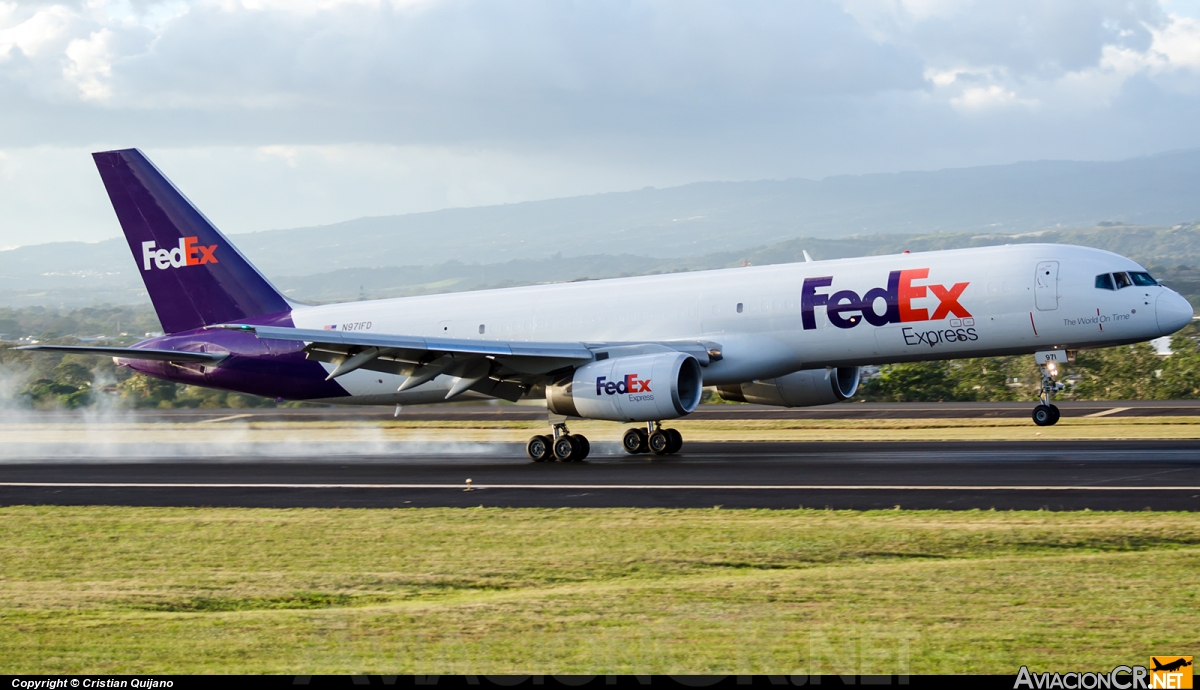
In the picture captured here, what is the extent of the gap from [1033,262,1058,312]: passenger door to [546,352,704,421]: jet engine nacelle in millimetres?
7461

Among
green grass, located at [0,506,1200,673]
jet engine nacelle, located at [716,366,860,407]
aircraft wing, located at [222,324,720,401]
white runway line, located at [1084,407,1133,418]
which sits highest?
aircraft wing, located at [222,324,720,401]

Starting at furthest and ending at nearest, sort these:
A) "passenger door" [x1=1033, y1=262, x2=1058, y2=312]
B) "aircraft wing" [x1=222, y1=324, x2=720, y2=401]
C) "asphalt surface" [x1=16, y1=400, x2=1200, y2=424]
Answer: "asphalt surface" [x1=16, y1=400, x2=1200, y2=424] < "aircraft wing" [x1=222, y1=324, x2=720, y2=401] < "passenger door" [x1=1033, y1=262, x2=1058, y2=312]

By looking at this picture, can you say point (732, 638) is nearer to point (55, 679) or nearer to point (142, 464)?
point (55, 679)

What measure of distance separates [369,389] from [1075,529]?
20659mm

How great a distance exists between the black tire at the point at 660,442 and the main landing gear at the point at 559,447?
1.57 metres

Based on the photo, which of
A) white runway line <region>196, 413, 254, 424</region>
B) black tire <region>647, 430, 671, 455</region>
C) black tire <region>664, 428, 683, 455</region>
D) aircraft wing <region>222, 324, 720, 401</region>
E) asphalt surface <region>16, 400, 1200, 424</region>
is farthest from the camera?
white runway line <region>196, 413, 254, 424</region>

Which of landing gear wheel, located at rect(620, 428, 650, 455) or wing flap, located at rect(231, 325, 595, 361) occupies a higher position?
wing flap, located at rect(231, 325, 595, 361)

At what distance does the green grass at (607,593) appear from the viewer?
9.06 metres

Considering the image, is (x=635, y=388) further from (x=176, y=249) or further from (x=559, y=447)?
(x=176, y=249)

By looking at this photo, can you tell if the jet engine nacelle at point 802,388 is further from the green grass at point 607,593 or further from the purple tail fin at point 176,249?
the purple tail fin at point 176,249

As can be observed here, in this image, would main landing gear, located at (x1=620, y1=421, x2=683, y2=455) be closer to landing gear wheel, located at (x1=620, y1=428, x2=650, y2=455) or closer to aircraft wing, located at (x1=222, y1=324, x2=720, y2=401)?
landing gear wheel, located at (x1=620, y1=428, x2=650, y2=455)

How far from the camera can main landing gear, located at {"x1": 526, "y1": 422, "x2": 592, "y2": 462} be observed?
27.5 m

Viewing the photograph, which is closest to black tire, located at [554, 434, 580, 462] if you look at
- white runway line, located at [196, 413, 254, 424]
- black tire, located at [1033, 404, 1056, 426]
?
black tire, located at [1033, 404, 1056, 426]

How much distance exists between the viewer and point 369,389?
31.2 meters
